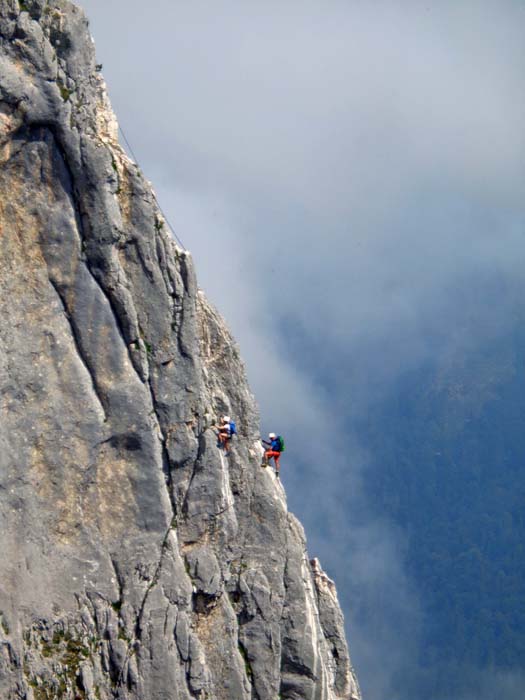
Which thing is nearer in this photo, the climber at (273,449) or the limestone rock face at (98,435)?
the limestone rock face at (98,435)

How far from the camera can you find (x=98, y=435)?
55562 millimetres

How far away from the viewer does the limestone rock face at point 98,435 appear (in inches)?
2085

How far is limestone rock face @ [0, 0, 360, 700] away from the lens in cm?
5297

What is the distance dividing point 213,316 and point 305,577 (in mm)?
16329

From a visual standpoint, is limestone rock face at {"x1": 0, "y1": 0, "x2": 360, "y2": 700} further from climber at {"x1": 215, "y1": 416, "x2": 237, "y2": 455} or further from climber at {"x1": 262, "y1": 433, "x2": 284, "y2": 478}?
climber at {"x1": 262, "y1": 433, "x2": 284, "y2": 478}

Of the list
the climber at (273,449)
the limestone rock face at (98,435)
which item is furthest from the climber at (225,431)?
the climber at (273,449)

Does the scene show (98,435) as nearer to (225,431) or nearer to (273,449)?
(225,431)

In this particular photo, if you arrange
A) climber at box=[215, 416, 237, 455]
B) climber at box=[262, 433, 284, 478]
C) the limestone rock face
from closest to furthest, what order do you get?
1. the limestone rock face
2. climber at box=[215, 416, 237, 455]
3. climber at box=[262, 433, 284, 478]

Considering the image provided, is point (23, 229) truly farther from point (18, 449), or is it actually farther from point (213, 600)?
point (213, 600)

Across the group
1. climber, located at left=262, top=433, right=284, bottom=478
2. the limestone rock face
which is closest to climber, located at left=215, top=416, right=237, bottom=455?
the limestone rock face

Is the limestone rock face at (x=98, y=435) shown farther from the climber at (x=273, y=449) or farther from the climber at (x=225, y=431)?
the climber at (x=273, y=449)

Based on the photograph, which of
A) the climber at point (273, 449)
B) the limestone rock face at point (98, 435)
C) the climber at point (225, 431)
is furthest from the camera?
the climber at point (273, 449)

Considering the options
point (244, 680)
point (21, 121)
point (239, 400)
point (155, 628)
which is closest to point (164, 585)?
point (155, 628)

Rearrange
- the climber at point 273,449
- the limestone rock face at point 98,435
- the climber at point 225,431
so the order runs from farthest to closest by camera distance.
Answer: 1. the climber at point 273,449
2. the climber at point 225,431
3. the limestone rock face at point 98,435
